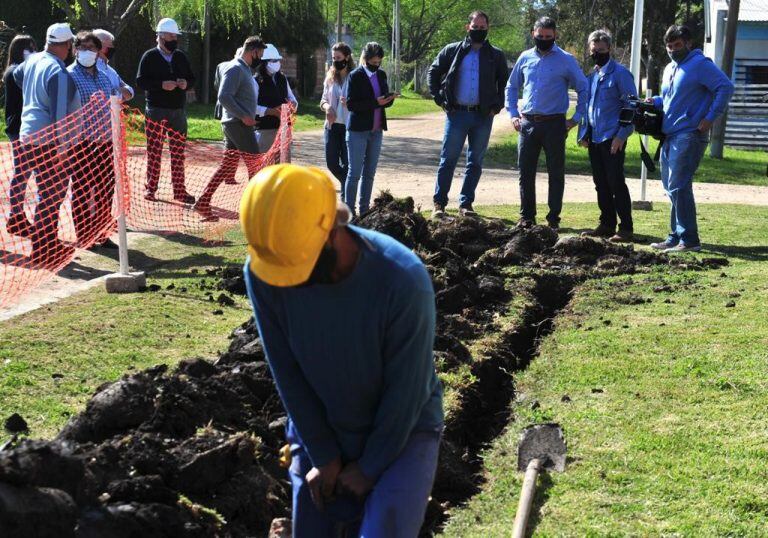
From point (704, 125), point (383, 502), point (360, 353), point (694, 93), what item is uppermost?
point (694, 93)

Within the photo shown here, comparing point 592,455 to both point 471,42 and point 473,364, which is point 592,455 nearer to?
point 473,364

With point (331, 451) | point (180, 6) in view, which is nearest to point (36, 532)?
point (331, 451)

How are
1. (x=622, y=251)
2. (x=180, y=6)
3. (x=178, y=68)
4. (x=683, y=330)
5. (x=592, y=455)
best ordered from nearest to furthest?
1. (x=592, y=455)
2. (x=683, y=330)
3. (x=622, y=251)
4. (x=178, y=68)
5. (x=180, y=6)

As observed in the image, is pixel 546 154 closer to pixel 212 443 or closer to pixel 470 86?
pixel 470 86

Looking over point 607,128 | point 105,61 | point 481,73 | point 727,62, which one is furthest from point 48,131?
point 727,62

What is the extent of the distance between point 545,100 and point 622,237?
1.84 m

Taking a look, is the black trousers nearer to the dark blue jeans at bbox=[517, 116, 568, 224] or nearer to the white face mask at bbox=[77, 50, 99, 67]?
the dark blue jeans at bbox=[517, 116, 568, 224]

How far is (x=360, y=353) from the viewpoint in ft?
10.2

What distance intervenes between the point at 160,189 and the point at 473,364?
350 inches

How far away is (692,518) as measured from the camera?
4777mm

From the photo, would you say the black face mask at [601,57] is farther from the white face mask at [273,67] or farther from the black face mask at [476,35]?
the white face mask at [273,67]

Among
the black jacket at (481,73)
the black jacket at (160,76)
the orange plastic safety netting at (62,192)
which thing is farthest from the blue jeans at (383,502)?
the black jacket at (160,76)

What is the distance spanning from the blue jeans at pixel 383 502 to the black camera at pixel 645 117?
860 centimetres

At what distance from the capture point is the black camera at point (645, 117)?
11.2m
